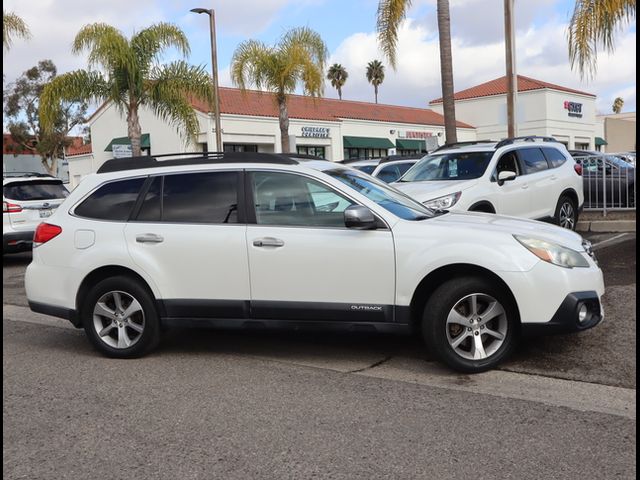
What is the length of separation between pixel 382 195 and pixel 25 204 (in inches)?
366

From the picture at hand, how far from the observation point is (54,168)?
55.7 m

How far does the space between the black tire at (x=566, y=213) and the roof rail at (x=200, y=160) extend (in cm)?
666

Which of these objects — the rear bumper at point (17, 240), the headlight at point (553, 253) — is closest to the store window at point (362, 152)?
the rear bumper at point (17, 240)

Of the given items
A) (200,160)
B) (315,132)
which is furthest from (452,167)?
(315,132)

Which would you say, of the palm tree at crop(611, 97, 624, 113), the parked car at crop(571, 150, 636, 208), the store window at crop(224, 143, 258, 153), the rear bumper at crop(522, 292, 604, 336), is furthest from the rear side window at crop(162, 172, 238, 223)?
the palm tree at crop(611, 97, 624, 113)

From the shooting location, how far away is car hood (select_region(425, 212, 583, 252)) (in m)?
5.38

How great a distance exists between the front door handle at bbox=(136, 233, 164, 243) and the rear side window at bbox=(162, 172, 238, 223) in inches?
6.8

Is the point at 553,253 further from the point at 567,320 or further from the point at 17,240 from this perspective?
the point at 17,240

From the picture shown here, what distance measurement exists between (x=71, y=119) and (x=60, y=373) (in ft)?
178

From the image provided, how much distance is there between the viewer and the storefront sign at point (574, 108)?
54750 millimetres

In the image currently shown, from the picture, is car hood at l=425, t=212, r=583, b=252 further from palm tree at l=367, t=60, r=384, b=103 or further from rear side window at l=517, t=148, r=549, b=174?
palm tree at l=367, t=60, r=384, b=103

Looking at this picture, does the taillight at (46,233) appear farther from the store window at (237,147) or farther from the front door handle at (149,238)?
the store window at (237,147)

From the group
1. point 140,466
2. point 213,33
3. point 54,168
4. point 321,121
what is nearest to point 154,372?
point 140,466

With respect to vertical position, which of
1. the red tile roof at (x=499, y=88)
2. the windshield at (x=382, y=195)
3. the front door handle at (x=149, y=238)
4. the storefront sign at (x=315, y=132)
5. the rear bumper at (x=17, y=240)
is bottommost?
the rear bumper at (x=17, y=240)
